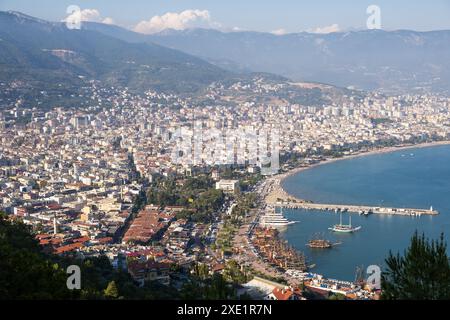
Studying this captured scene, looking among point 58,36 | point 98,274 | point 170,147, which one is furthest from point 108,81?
point 98,274

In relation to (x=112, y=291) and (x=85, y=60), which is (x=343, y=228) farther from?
(x=85, y=60)

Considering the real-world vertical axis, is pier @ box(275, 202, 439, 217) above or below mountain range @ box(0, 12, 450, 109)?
below

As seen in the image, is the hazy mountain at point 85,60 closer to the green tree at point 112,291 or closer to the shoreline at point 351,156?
the shoreline at point 351,156

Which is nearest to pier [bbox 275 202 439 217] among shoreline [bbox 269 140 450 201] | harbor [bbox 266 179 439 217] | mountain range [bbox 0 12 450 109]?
harbor [bbox 266 179 439 217]

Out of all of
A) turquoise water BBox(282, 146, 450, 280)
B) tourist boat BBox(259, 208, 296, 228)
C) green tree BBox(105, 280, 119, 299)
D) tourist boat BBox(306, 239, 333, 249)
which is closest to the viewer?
green tree BBox(105, 280, 119, 299)

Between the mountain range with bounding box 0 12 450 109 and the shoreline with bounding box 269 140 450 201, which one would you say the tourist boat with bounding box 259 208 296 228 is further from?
the mountain range with bounding box 0 12 450 109

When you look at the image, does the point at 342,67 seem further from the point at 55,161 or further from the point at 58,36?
the point at 55,161
